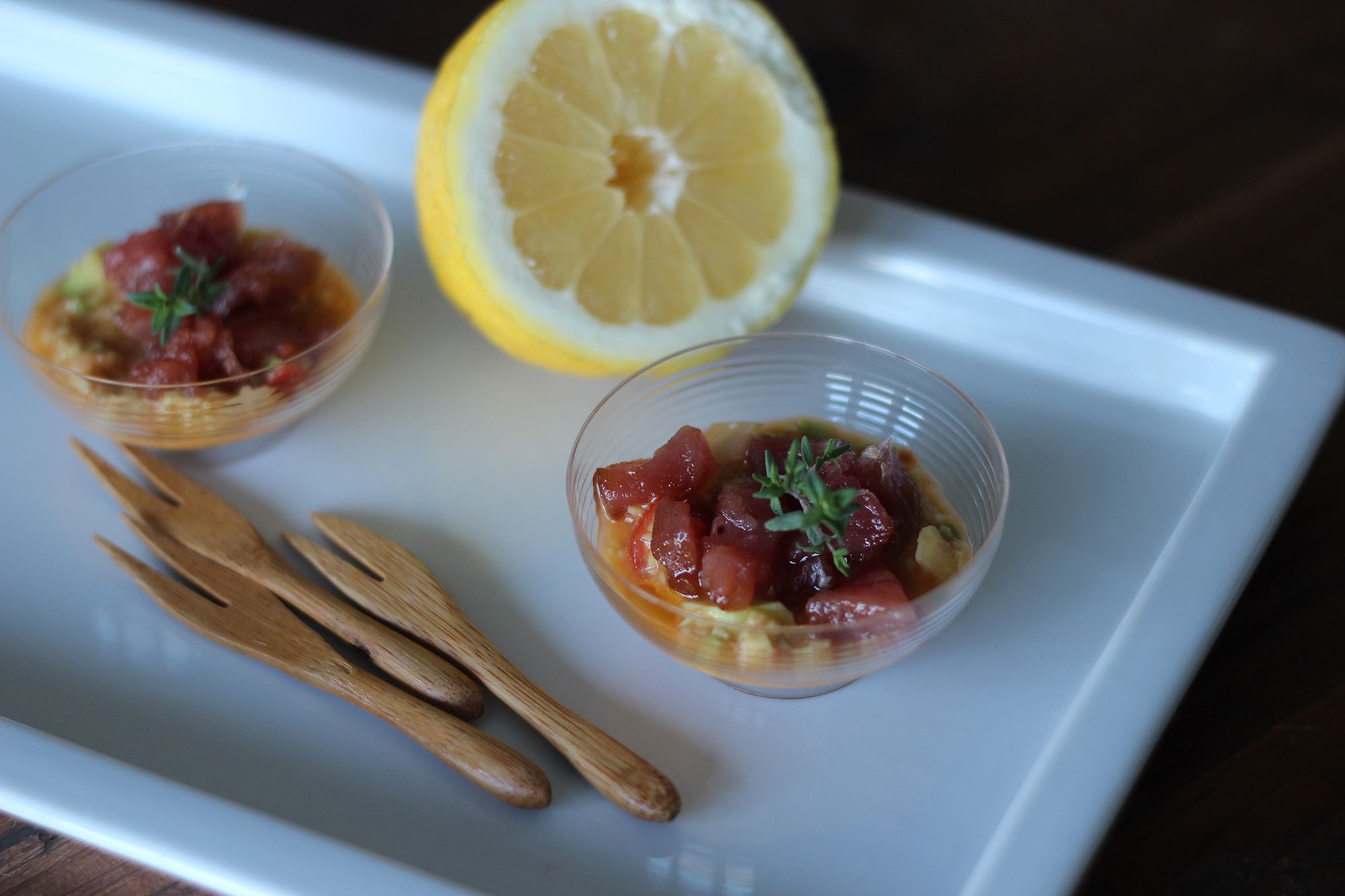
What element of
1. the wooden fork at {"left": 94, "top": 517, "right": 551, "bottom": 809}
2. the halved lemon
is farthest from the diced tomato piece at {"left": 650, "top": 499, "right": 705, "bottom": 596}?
the halved lemon

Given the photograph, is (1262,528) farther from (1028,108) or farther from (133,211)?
(133,211)

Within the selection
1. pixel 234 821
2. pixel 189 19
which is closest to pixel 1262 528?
pixel 234 821

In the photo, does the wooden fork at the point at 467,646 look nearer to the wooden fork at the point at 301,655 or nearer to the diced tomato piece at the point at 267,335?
the wooden fork at the point at 301,655

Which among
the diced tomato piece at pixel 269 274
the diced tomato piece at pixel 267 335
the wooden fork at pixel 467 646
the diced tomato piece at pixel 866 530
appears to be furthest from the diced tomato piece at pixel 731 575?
the diced tomato piece at pixel 269 274

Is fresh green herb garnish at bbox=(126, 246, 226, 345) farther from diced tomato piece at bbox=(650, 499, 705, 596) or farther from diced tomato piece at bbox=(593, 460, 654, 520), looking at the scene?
diced tomato piece at bbox=(650, 499, 705, 596)

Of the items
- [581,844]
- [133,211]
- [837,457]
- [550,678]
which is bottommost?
[581,844]

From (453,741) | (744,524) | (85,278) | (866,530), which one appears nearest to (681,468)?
(744,524)

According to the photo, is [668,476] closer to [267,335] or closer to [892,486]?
[892,486]
